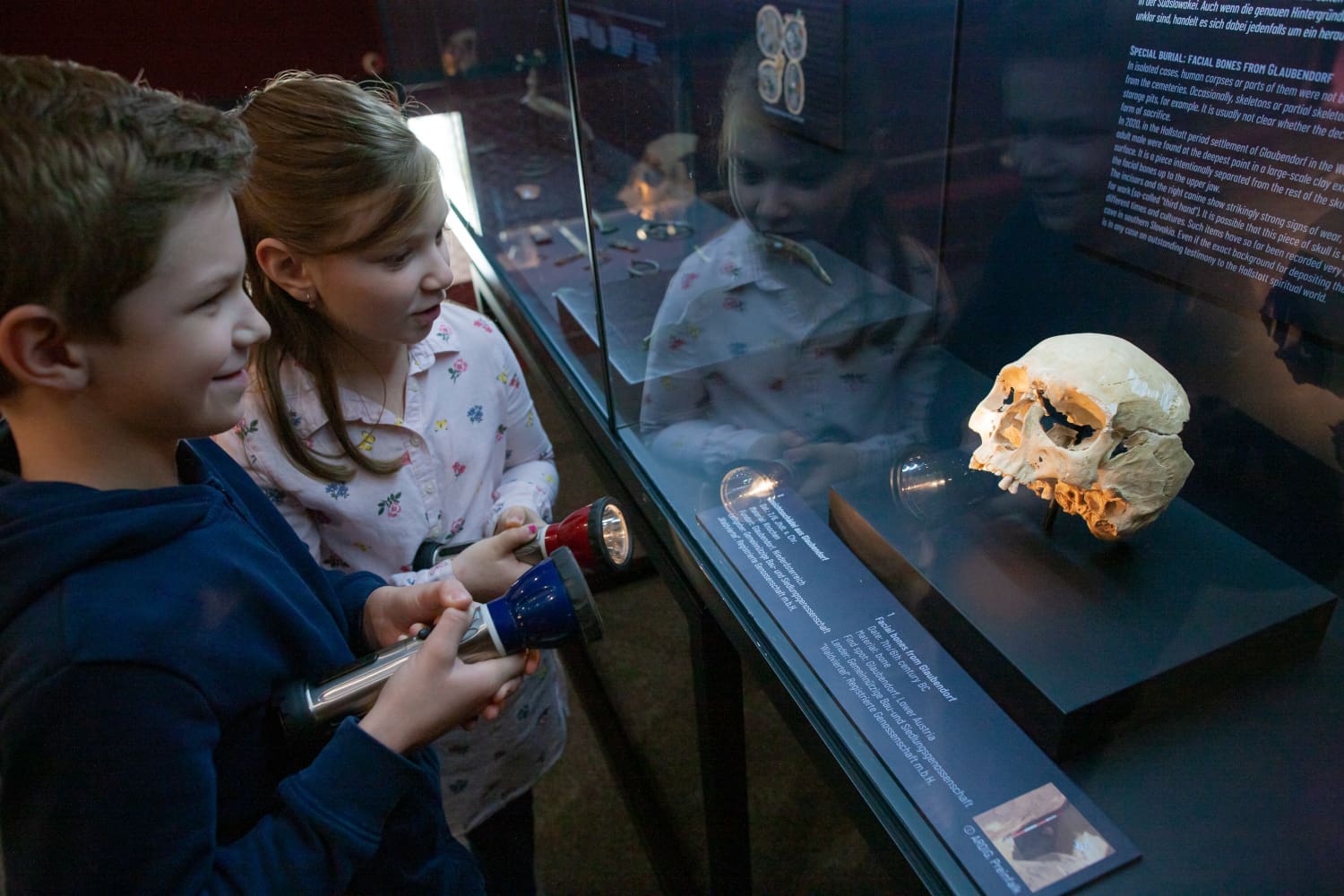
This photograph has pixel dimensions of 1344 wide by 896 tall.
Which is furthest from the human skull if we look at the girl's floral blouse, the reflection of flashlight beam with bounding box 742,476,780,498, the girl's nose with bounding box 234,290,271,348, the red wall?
the red wall

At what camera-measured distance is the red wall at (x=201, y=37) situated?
3.14m

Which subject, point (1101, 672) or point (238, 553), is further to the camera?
point (1101, 672)

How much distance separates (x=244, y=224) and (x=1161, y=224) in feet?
3.86

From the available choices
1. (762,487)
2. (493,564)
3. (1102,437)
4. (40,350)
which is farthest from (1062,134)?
(40,350)

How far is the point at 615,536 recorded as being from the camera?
3.51ft

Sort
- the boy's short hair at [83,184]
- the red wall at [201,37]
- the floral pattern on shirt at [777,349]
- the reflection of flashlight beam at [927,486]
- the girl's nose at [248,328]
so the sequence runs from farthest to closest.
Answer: the red wall at [201,37], the floral pattern on shirt at [777,349], the reflection of flashlight beam at [927,486], the girl's nose at [248,328], the boy's short hair at [83,184]

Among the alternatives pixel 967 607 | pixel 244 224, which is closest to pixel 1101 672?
pixel 967 607

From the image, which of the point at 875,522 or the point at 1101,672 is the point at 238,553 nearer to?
the point at 875,522

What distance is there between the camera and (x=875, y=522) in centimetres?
114

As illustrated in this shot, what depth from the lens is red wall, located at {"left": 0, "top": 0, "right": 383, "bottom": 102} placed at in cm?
314

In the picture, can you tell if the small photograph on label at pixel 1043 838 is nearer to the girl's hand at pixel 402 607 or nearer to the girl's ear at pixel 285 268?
the girl's hand at pixel 402 607

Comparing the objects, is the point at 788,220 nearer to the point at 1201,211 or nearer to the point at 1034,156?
the point at 1034,156

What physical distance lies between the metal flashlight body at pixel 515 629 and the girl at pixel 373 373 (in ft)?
0.71

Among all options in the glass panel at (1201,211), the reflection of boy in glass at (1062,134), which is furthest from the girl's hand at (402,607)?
the reflection of boy in glass at (1062,134)
